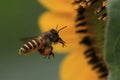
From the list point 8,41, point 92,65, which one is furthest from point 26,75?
point 92,65

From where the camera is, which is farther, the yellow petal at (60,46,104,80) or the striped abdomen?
the yellow petal at (60,46,104,80)

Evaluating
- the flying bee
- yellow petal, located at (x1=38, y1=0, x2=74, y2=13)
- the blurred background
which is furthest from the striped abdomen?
the blurred background

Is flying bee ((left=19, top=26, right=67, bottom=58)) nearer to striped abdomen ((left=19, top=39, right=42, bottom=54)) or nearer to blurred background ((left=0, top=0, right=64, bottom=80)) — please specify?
striped abdomen ((left=19, top=39, right=42, bottom=54))

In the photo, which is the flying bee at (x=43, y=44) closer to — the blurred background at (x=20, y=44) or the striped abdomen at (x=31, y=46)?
the striped abdomen at (x=31, y=46)

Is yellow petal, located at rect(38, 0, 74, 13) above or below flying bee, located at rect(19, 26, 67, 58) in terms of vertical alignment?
above

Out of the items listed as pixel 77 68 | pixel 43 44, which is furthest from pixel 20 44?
pixel 43 44

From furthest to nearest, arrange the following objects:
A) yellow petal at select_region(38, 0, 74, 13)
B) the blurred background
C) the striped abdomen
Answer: the blurred background → yellow petal at select_region(38, 0, 74, 13) → the striped abdomen

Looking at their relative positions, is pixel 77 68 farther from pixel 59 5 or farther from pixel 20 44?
pixel 20 44
